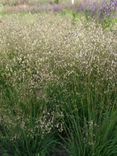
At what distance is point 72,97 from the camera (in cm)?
329

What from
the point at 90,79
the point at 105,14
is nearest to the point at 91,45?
the point at 90,79

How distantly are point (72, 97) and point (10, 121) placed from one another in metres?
0.59

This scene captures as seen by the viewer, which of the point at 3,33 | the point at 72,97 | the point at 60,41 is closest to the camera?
the point at 72,97

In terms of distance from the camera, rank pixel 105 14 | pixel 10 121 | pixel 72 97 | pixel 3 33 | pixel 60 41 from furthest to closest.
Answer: pixel 105 14 < pixel 3 33 < pixel 60 41 < pixel 72 97 < pixel 10 121

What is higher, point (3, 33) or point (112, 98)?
point (3, 33)

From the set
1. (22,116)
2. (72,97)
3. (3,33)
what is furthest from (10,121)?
(3,33)

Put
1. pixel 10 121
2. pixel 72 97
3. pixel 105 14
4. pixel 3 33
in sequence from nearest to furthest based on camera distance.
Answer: pixel 10 121 → pixel 72 97 → pixel 3 33 → pixel 105 14

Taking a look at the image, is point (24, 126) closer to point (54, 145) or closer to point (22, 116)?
point (22, 116)

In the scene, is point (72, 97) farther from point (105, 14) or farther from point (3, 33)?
point (105, 14)

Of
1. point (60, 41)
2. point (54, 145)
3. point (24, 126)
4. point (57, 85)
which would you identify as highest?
point (60, 41)

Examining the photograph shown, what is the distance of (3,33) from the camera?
4.65 m

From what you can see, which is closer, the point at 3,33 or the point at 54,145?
the point at 54,145

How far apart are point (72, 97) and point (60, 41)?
2.01 ft

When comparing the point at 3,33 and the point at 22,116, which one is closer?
the point at 22,116
